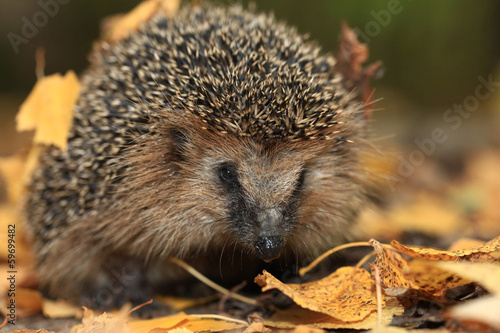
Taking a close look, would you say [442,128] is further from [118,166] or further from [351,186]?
[118,166]

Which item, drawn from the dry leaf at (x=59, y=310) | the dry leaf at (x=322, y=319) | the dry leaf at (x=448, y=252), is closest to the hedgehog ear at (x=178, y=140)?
the dry leaf at (x=322, y=319)

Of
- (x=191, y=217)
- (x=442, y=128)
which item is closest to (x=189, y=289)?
(x=191, y=217)

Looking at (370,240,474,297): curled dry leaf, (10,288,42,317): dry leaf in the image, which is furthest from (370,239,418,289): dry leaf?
(10,288,42,317): dry leaf

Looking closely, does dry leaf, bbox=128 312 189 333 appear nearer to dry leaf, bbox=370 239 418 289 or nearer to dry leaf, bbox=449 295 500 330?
dry leaf, bbox=370 239 418 289

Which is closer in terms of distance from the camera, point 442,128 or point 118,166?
point 118,166

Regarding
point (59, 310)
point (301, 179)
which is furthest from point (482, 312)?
point (59, 310)

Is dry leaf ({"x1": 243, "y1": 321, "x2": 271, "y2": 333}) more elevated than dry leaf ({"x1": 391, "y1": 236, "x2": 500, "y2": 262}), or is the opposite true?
dry leaf ({"x1": 391, "y1": 236, "x2": 500, "y2": 262})
